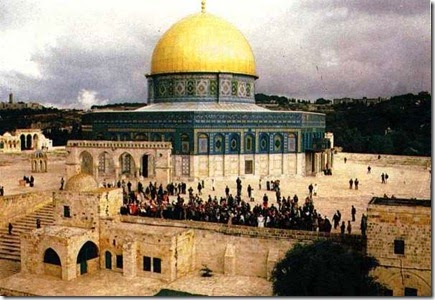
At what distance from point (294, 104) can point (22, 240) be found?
4573 cm

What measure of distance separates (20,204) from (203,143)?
8.94 meters

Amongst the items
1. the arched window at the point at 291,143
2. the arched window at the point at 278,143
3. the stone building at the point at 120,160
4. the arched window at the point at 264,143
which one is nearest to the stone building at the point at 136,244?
the stone building at the point at 120,160

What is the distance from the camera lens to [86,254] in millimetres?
15906

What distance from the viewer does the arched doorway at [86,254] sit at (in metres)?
15.7

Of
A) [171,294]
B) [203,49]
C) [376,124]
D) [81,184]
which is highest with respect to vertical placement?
[203,49]

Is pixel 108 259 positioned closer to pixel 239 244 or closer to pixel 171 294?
pixel 171 294

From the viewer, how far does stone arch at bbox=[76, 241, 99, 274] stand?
51.4ft

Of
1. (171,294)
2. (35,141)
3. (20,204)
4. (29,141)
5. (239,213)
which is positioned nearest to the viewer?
(171,294)

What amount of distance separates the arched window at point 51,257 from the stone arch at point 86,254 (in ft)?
1.98

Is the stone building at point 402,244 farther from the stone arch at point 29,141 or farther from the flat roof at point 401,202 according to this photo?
the stone arch at point 29,141

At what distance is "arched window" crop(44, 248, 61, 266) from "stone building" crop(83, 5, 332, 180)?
9591 millimetres

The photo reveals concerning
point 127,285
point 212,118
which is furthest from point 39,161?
point 127,285

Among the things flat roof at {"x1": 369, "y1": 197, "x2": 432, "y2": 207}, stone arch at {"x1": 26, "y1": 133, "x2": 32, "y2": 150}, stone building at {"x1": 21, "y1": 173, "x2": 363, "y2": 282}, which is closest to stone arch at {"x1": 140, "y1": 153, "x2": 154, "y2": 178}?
stone building at {"x1": 21, "y1": 173, "x2": 363, "y2": 282}

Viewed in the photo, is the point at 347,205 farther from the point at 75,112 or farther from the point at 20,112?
the point at 75,112
